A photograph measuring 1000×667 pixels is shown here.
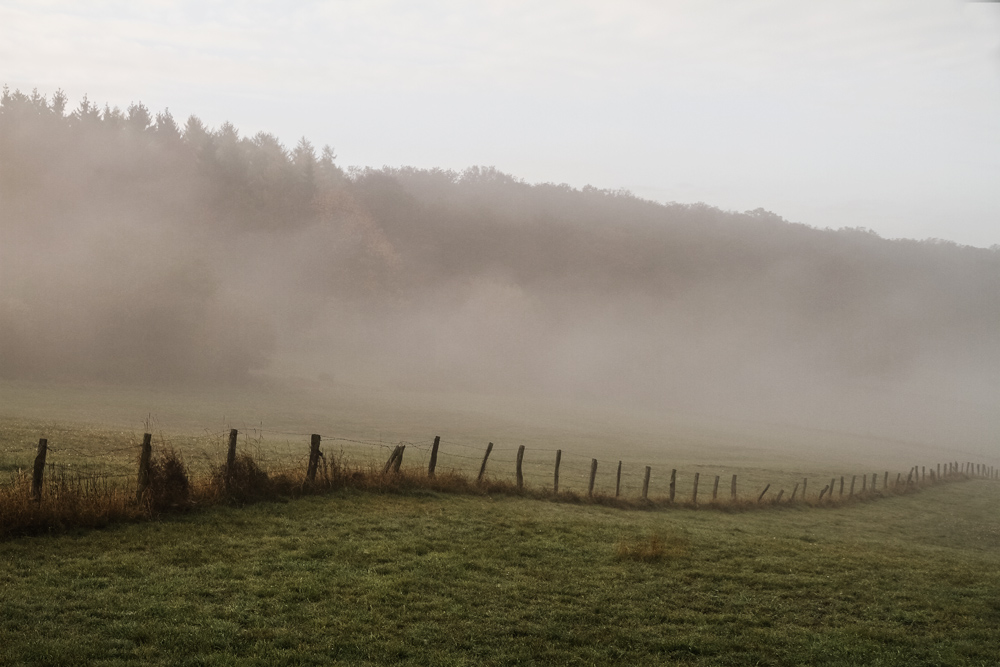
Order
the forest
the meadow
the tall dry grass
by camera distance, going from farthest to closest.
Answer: the forest → the tall dry grass → the meadow

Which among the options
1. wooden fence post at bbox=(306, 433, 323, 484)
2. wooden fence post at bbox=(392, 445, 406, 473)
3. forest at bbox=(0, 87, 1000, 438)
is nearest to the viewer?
wooden fence post at bbox=(306, 433, 323, 484)

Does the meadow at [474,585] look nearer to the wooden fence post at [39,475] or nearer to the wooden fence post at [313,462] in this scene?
the wooden fence post at [313,462]

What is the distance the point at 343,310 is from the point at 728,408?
7202 centimetres

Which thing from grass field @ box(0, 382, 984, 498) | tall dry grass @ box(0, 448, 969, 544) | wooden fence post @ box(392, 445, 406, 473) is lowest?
grass field @ box(0, 382, 984, 498)

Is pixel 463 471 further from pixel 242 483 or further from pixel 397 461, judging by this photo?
pixel 242 483

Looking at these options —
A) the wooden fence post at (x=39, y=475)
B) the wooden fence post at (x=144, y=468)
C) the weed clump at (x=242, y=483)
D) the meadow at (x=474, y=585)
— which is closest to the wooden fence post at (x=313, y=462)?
the meadow at (x=474, y=585)

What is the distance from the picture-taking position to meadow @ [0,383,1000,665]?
34.6 feet

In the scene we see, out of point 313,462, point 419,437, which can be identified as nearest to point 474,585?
point 313,462

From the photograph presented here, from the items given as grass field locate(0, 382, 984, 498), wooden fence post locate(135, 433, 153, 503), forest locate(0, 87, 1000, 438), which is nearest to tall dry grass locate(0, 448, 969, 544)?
wooden fence post locate(135, 433, 153, 503)

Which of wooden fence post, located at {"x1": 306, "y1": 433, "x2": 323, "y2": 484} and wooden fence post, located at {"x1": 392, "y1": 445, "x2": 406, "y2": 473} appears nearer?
wooden fence post, located at {"x1": 306, "y1": 433, "x2": 323, "y2": 484}

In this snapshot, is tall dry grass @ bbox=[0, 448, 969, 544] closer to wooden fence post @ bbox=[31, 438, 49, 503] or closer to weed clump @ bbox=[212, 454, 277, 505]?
weed clump @ bbox=[212, 454, 277, 505]

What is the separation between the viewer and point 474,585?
45.3ft

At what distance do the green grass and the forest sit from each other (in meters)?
59.6

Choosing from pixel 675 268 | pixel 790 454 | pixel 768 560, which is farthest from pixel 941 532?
pixel 675 268
